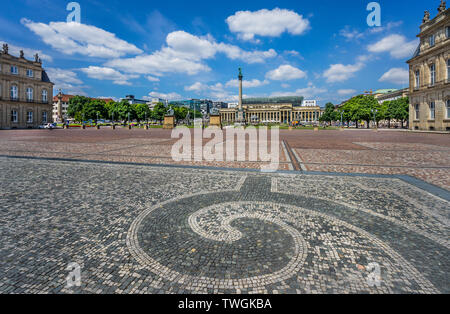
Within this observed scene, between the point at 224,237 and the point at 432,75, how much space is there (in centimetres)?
5447

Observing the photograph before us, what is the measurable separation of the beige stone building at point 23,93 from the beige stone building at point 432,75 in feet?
280

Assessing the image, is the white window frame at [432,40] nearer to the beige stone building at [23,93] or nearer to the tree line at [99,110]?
the tree line at [99,110]

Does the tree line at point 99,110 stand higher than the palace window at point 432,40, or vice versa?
the palace window at point 432,40

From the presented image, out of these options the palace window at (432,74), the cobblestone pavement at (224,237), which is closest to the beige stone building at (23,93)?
the cobblestone pavement at (224,237)

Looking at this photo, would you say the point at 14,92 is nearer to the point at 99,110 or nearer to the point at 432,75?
the point at 99,110

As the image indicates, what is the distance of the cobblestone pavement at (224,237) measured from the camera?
10.2 feet

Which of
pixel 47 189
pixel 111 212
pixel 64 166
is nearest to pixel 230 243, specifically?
pixel 111 212

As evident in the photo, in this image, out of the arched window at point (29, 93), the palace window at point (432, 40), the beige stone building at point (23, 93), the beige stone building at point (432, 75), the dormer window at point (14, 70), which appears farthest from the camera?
the arched window at point (29, 93)

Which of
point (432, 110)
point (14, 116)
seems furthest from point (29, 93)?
point (432, 110)

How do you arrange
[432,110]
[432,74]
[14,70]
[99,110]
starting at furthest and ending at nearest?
[99,110] < [14,70] < [432,110] < [432,74]

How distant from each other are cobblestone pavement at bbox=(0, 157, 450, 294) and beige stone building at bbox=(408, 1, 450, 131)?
44.5m

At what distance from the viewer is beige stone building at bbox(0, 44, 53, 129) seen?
54.7 metres

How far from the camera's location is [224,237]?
14.2 feet
